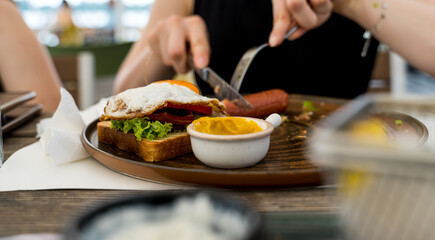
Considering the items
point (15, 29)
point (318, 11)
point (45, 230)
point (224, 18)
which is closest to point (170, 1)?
point (224, 18)

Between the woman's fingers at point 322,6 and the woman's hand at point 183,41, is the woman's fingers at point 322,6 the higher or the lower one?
the higher one

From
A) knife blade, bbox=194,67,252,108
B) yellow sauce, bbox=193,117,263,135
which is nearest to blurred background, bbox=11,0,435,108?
knife blade, bbox=194,67,252,108

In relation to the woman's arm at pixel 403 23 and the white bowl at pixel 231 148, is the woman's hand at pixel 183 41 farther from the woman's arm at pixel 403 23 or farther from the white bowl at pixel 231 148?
the white bowl at pixel 231 148

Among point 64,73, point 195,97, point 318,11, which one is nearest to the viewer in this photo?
point 195,97

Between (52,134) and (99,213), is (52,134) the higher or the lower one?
the lower one

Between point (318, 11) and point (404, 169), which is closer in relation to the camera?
point (404, 169)

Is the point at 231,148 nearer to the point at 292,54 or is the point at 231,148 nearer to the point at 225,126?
the point at 225,126

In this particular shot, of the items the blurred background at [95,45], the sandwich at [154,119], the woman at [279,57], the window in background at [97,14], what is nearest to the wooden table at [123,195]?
the sandwich at [154,119]

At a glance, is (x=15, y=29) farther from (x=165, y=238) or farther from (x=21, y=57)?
(x=165, y=238)
